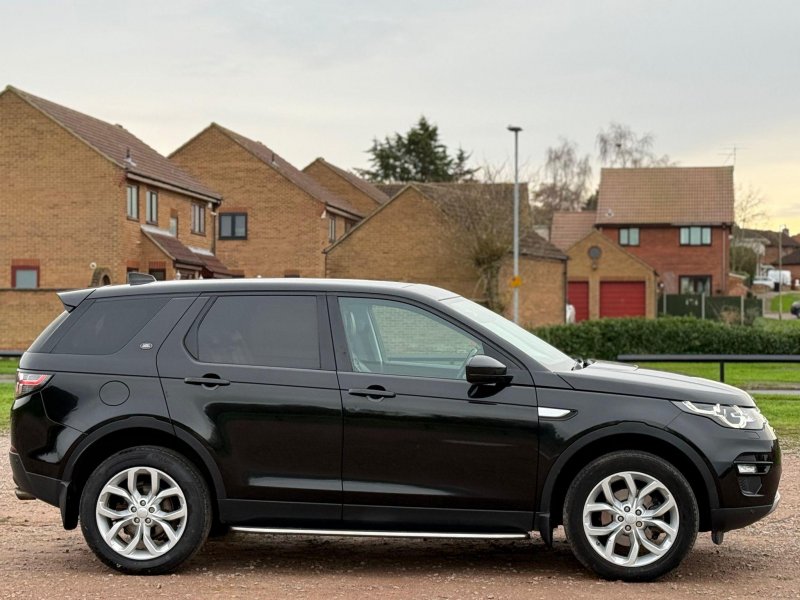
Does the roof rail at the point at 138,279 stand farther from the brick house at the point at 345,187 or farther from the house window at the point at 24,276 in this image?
the brick house at the point at 345,187

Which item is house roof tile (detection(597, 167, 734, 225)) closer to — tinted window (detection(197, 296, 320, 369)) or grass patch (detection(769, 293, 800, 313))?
grass patch (detection(769, 293, 800, 313))

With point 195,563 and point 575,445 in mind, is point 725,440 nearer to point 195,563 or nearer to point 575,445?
point 575,445

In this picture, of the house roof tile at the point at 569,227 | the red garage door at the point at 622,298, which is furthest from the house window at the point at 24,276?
the house roof tile at the point at 569,227

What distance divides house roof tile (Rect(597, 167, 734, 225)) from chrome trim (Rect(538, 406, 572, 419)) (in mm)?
67139

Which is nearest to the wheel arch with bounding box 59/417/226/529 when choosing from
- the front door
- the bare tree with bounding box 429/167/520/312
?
the front door

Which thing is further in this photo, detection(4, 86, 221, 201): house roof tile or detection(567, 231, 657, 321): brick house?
detection(567, 231, 657, 321): brick house

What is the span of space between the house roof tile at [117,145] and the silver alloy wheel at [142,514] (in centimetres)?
3599

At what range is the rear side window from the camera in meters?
7.17

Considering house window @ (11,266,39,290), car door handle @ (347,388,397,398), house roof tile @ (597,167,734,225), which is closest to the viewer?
car door handle @ (347,388,397,398)

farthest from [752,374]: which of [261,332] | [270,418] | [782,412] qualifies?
[270,418]

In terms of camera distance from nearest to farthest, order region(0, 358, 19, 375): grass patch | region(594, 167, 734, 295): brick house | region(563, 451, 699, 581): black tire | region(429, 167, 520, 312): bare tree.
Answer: region(563, 451, 699, 581): black tire < region(0, 358, 19, 375): grass patch < region(429, 167, 520, 312): bare tree < region(594, 167, 734, 295): brick house

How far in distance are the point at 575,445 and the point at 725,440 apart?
2.76 ft

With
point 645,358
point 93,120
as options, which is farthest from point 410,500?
point 93,120

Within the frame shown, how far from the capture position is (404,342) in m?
7.23
